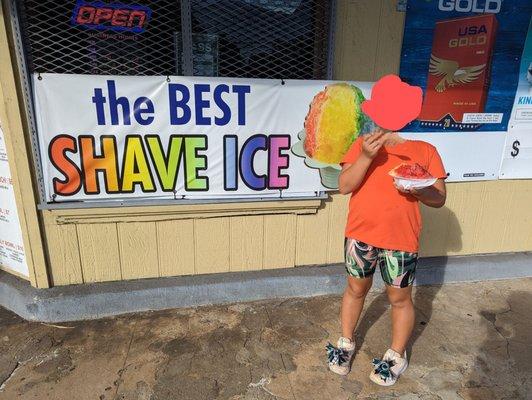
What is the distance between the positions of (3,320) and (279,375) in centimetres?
205

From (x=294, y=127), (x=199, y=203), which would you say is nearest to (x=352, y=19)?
(x=294, y=127)

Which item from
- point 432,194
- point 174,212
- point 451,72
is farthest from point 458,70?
point 174,212

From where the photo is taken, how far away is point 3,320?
2.97 m

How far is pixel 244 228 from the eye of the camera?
3195 millimetres

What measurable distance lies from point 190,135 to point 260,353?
5.03 ft

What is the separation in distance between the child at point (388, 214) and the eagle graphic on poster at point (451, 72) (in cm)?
128

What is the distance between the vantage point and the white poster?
9.37ft

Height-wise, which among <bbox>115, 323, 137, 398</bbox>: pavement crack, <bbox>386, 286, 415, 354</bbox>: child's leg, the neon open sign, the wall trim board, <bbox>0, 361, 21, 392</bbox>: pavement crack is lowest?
<bbox>0, 361, 21, 392</bbox>: pavement crack

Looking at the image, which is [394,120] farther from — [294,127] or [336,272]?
[336,272]

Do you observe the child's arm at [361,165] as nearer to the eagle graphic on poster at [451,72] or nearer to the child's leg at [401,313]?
the child's leg at [401,313]

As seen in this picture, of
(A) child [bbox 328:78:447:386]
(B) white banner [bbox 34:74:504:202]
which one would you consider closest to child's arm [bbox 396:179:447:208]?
(A) child [bbox 328:78:447:386]

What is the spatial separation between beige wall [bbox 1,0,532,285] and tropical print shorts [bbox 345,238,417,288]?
99 centimetres

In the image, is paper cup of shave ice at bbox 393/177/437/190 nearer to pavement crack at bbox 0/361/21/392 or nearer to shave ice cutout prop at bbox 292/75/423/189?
shave ice cutout prop at bbox 292/75/423/189

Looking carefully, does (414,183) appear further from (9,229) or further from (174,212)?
(9,229)
